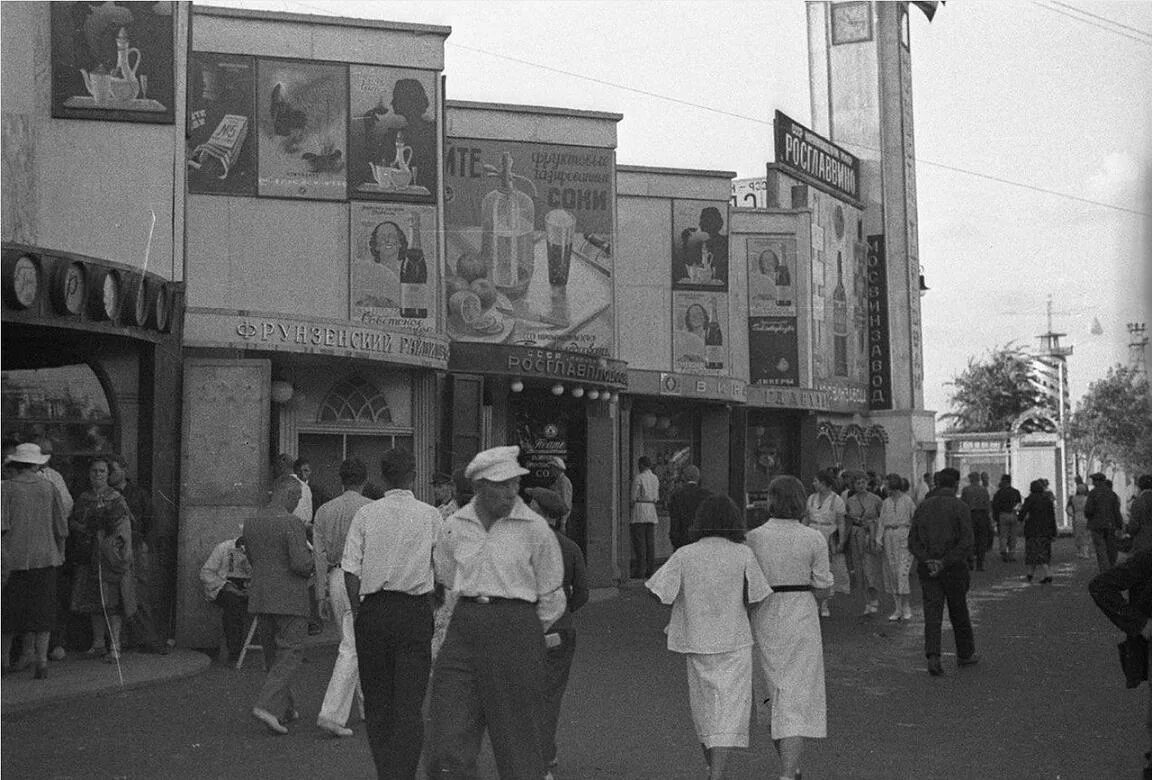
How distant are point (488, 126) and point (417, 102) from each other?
4016mm

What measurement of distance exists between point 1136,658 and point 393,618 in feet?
13.0

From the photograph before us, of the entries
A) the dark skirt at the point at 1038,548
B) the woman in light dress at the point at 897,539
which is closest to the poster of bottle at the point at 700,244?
the dark skirt at the point at 1038,548

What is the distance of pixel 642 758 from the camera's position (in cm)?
968

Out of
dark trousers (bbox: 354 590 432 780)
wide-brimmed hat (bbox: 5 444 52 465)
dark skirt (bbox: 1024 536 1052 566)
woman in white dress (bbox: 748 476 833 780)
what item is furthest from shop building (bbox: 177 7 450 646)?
dark trousers (bbox: 354 590 432 780)

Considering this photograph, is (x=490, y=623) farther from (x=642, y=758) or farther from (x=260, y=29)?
(x=260, y=29)

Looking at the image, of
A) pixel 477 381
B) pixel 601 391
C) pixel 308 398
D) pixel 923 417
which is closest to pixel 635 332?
pixel 601 391

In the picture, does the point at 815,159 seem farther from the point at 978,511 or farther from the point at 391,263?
the point at 391,263

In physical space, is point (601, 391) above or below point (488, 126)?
below

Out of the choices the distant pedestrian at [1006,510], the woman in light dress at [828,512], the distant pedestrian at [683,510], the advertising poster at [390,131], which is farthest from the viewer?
the distant pedestrian at [1006,510]

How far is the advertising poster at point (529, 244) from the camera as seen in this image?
26078 millimetres

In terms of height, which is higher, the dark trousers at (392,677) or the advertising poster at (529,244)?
the advertising poster at (529,244)

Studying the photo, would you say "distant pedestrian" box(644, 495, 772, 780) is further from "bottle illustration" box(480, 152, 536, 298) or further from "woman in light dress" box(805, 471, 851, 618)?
"bottle illustration" box(480, 152, 536, 298)

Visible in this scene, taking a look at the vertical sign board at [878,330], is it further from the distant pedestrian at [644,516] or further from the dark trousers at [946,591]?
the dark trousers at [946,591]

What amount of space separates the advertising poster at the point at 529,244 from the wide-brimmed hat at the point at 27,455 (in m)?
12.7
